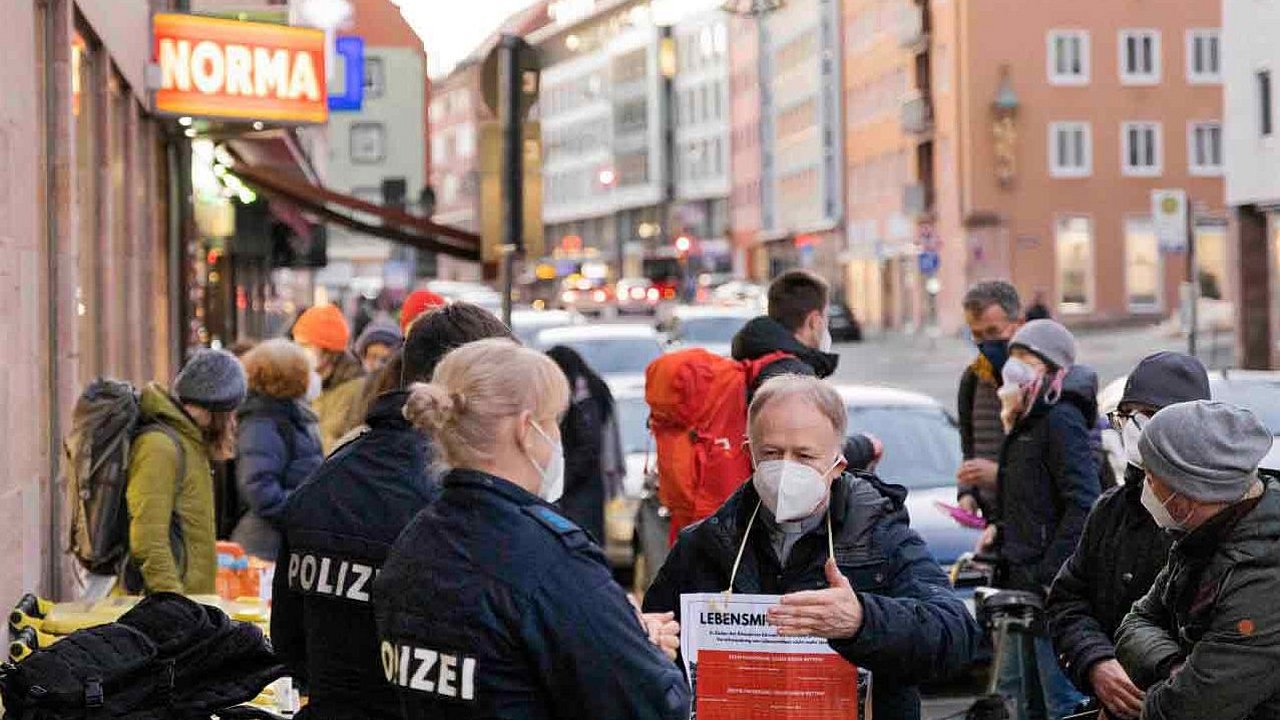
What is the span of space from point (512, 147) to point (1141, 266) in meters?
66.8

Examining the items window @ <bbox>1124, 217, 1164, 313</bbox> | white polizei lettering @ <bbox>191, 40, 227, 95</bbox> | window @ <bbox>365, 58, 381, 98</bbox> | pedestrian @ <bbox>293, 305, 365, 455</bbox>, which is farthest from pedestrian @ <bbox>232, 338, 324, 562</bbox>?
window @ <bbox>365, 58, 381, 98</bbox>

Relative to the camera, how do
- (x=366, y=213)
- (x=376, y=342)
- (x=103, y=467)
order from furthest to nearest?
(x=366, y=213) < (x=376, y=342) < (x=103, y=467)

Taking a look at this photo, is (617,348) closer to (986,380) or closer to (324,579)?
(986,380)

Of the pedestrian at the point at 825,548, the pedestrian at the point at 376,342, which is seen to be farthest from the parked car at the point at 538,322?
the pedestrian at the point at 825,548

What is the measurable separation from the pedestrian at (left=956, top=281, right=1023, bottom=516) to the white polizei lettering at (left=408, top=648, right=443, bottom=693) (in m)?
6.70

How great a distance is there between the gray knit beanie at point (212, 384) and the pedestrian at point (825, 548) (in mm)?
3548

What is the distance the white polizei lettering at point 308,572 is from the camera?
546cm

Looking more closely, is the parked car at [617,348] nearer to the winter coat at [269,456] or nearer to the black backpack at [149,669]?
the winter coat at [269,456]

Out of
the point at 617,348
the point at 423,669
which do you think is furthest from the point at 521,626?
the point at 617,348

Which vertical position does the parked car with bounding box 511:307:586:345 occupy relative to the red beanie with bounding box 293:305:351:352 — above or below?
below

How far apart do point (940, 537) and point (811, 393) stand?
7.29m

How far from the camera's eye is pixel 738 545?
5547 mm

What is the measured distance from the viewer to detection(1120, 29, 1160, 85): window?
7881 centimetres

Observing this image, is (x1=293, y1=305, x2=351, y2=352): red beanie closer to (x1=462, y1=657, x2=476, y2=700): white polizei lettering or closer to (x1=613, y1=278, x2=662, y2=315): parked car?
(x1=462, y1=657, x2=476, y2=700): white polizei lettering
